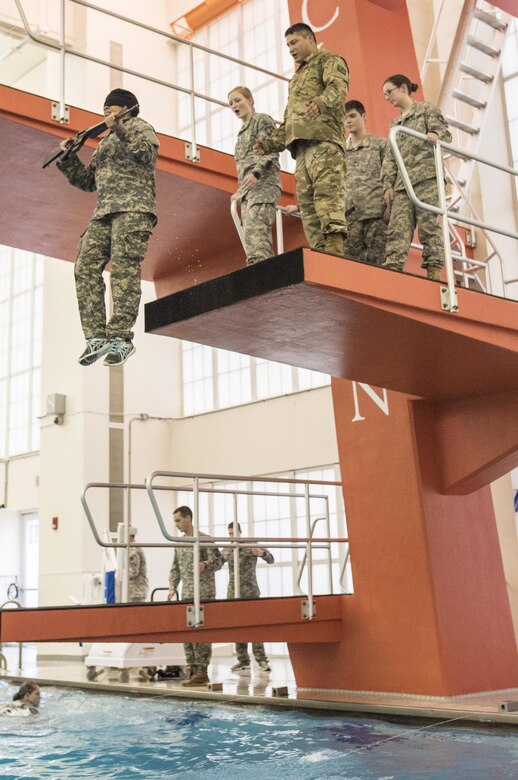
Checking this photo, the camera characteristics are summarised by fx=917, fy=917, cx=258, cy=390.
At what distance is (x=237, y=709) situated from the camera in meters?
10.5

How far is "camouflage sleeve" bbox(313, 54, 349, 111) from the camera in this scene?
20.7 ft

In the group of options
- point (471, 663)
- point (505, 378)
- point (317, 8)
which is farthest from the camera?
point (317, 8)

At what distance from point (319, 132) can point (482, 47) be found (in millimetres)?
6046

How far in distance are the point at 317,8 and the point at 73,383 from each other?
489 inches

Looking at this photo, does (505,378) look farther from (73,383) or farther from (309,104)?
(73,383)

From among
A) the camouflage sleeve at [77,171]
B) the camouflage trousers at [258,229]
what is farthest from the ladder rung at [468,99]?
the camouflage sleeve at [77,171]

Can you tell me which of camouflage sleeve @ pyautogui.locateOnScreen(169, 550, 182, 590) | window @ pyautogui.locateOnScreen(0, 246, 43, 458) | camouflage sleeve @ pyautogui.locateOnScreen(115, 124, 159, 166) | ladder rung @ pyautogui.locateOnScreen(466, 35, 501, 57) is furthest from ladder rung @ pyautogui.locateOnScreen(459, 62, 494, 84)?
window @ pyautogui.locateOnScreen(0, 246, 43, 458)

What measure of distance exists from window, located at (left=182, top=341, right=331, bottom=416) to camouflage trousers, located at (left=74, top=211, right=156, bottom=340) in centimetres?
1278

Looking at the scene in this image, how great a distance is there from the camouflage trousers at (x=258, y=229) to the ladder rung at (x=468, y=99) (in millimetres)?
4851

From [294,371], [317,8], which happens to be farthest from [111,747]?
[294,371]

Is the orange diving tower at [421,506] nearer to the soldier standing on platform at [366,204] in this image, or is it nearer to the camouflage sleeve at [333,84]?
the soldier standing on platform at [366,204]

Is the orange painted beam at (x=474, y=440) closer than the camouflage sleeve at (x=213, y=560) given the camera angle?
Yes

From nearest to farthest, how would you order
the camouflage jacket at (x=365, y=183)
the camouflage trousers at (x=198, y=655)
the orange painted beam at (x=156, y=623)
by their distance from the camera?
the camouflage jacket at (x=365, y=183), the orange painted beam at (x=156, y=623), the camouflage trousers at (x=198, y=655)

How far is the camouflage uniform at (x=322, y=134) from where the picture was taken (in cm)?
639
